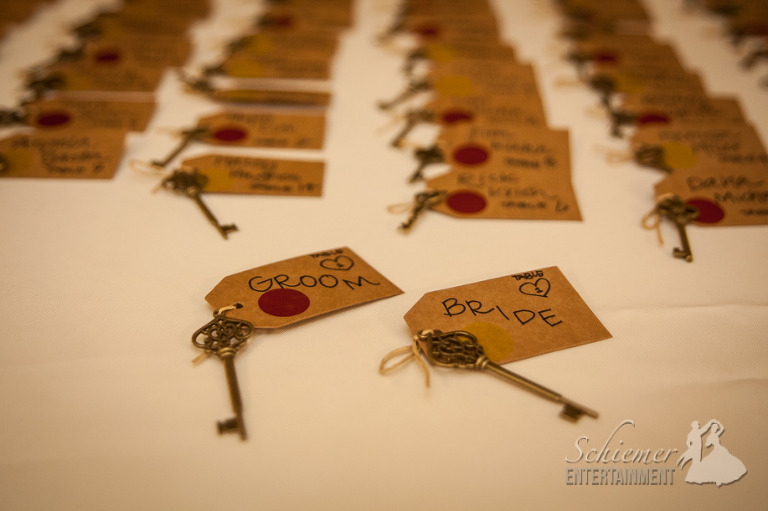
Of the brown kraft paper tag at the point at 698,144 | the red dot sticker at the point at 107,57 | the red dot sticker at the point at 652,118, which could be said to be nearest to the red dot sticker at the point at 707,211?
the brown kraft paper tag at the point at 698,144

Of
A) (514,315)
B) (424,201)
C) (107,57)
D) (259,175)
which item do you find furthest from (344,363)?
(107,57)

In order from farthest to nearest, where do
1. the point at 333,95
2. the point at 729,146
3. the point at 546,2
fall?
the point at 546,2
the point at 333,95
the point at 729,146

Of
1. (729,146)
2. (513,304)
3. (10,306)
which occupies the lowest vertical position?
(10,306)

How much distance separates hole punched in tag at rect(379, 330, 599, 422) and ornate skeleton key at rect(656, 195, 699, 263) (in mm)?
480

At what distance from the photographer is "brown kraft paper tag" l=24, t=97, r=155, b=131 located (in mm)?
1376

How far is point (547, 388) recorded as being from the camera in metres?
0.82

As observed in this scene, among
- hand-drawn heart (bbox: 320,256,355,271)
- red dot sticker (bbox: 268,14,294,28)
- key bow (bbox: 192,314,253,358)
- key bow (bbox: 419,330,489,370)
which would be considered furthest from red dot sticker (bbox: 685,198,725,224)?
red dot sticker (bbox: 268,14,294,28)

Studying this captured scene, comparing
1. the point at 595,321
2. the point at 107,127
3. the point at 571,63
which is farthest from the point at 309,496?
the point at 571,63

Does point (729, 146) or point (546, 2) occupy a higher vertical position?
point (546, 2)

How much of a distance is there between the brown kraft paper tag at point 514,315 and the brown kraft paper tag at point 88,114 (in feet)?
3.11

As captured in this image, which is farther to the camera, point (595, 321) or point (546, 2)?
point (546, 2)

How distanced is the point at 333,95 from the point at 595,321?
3.24 feet

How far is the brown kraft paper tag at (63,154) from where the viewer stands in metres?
1.22

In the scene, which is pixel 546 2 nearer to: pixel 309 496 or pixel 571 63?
pixel 571 63
